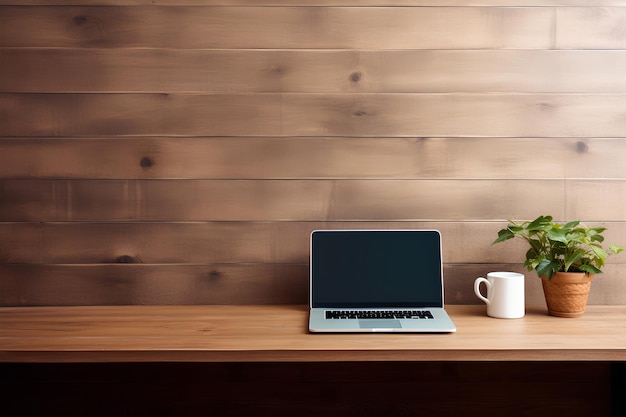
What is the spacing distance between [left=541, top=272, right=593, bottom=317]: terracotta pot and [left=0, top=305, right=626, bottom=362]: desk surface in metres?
0.03

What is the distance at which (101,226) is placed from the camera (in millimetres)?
1483

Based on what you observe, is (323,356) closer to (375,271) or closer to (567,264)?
(375,271)

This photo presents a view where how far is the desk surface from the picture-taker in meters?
1.08

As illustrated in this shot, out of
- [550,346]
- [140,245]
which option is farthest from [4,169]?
[550,346]

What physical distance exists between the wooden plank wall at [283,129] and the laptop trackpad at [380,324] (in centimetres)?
32

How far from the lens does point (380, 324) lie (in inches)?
47.3

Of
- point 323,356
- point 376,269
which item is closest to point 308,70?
point 376,269

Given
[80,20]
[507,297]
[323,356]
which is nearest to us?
[323,356]

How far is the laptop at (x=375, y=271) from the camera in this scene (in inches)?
53.7
